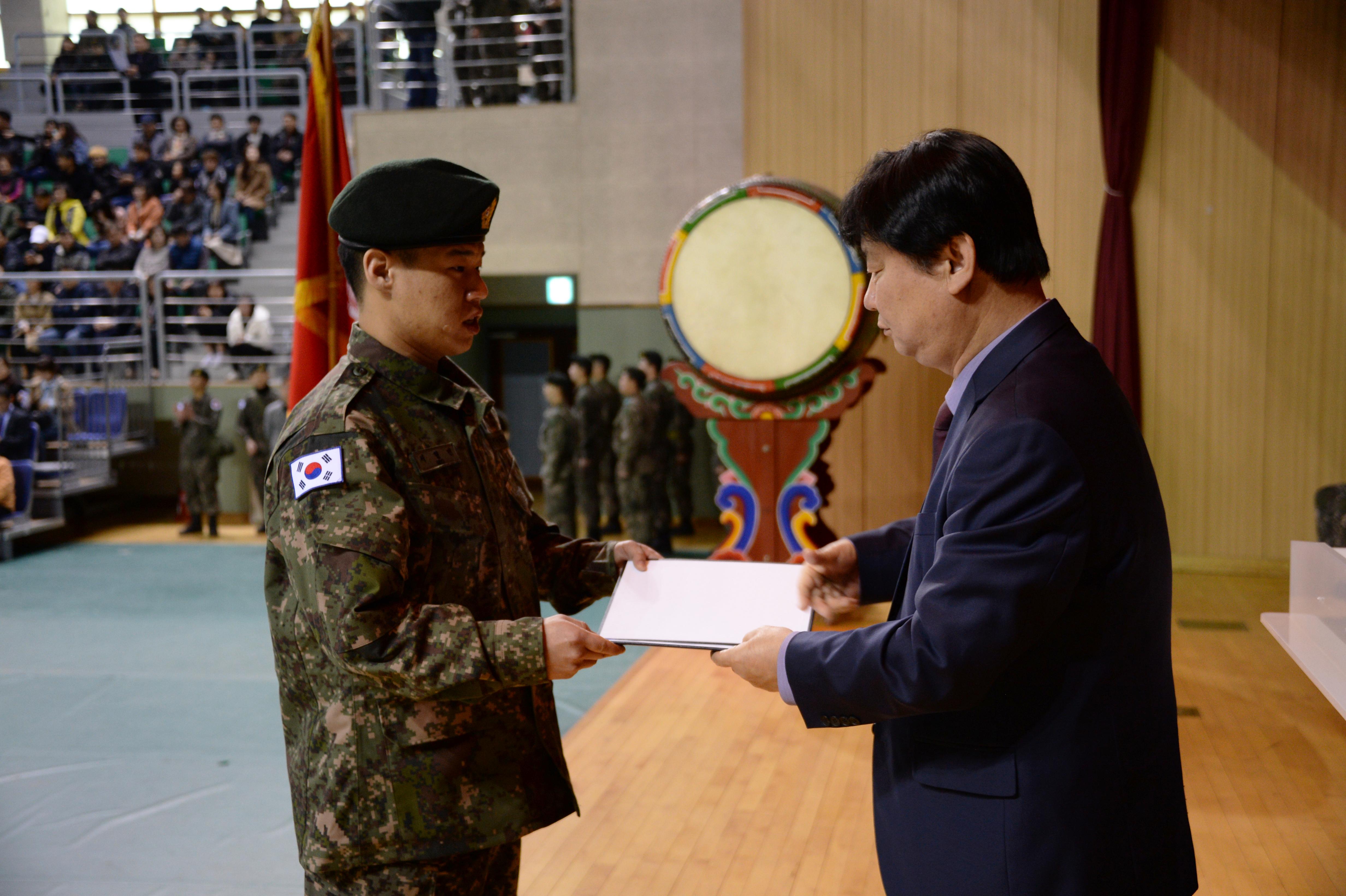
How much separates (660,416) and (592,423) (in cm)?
51

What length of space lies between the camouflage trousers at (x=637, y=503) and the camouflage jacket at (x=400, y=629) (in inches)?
200

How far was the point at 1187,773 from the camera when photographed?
2945mm

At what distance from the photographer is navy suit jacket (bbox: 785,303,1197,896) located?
0.99 meters

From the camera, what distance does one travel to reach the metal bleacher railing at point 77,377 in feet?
24.1

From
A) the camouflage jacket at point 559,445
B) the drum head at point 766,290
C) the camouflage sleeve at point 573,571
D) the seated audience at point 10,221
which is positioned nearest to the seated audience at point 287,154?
the seated audience at point 10,221

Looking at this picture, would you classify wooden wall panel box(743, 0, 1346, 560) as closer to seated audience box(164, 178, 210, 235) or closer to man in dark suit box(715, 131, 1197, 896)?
man in dark suit box(715, 131, 1197, 896)

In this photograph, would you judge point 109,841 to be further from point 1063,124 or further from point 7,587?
point 1063,124

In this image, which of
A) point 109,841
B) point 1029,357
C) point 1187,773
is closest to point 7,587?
point 109,841

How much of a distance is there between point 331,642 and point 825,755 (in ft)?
7.29

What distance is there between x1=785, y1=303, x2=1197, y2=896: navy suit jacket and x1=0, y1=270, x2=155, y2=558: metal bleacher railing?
730 cm

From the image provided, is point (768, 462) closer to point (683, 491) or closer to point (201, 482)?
point (683, 491)

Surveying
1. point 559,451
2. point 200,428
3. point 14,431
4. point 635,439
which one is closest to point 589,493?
point 559,451

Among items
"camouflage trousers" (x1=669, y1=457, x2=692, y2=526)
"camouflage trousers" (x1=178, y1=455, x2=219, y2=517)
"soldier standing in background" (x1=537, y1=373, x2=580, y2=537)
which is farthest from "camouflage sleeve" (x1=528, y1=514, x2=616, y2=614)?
"camouflage trousers" (x1=178, y1=455, x2=219, y2=517)

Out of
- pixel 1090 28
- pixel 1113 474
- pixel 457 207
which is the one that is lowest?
pixel 1113 474
